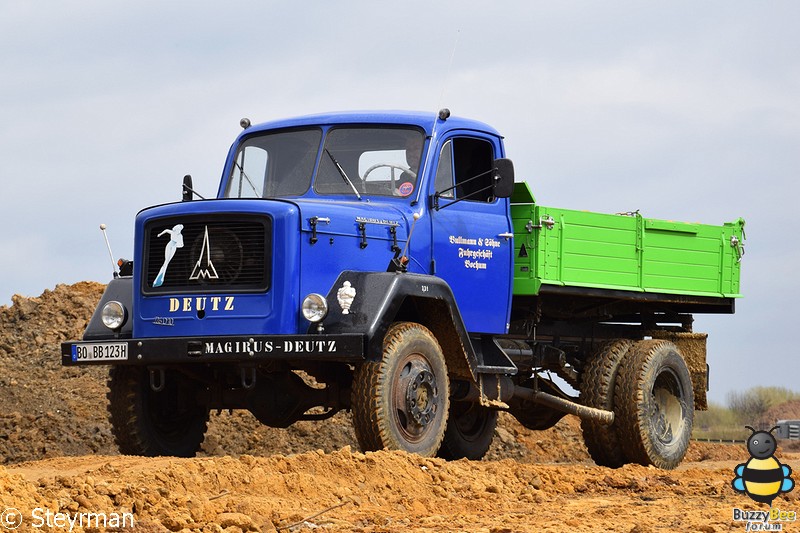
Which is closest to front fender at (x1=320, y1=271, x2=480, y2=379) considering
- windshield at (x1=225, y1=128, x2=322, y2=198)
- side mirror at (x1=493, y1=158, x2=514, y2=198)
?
side mirror at (x1=493, y1=158, x2=514, y2=198)

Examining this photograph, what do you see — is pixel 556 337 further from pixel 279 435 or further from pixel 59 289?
pixel 59 289

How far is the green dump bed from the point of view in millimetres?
13070

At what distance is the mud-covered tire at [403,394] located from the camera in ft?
34.3

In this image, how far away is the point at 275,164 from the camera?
41.0 feet

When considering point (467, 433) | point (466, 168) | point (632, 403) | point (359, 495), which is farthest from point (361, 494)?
Answer: point (632, 403)

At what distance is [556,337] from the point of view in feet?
47.2

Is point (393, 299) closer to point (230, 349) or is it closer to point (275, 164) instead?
point (230, 349)

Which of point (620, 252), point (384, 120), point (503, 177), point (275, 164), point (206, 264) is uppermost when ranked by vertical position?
point (384, 120)

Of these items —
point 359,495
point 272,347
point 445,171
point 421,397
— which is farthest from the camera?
point 445,171

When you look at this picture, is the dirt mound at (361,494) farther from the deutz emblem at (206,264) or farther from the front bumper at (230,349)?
the deutz emblem at (206,264)

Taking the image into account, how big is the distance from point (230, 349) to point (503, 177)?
2.95m

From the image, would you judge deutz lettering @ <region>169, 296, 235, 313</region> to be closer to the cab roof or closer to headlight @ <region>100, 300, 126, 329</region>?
headlight @ <region>100, 300, 126, 329</region>

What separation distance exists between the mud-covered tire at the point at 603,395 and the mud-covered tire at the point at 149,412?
14.1ft

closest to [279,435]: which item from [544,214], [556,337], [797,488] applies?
[556,337]
